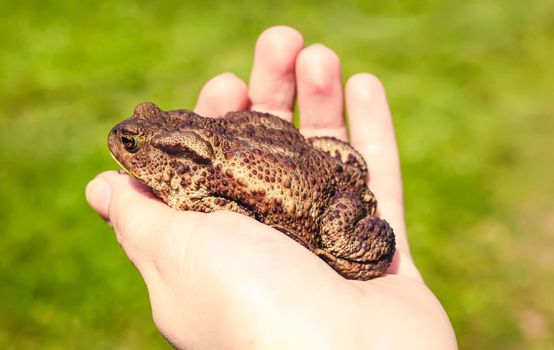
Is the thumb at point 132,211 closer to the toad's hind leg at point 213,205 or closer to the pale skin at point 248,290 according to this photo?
the pale skin at point 248,290

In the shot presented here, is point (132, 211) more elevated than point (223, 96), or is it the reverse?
point (223, 96)

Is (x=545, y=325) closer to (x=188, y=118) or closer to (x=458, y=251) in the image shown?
(x=458, y=251)

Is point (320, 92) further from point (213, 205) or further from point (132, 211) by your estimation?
point (132, 211)

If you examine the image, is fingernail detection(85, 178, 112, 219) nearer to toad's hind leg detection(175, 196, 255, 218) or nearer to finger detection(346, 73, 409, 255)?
toad's hind leg detection(175, 196, 255, 218)

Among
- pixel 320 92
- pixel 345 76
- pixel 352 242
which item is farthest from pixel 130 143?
pixel 345 76

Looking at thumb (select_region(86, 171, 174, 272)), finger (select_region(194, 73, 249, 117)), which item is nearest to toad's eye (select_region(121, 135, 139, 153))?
thumb (select_region(86, 171, 174, 272))

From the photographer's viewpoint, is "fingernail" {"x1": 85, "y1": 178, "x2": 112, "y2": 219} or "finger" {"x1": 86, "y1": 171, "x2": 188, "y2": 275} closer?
"finger" {"x1": 86, "y1": 171, "x2": 188, "y2": 275}

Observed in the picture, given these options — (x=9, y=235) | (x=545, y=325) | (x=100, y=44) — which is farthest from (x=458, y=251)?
(x=100, y=44)
